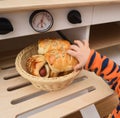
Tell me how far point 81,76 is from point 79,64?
0.13 m

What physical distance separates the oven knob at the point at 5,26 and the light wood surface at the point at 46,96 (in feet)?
0.60

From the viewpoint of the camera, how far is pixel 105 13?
0.62m

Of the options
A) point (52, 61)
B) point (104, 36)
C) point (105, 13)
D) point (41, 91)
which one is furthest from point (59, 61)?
point (104, 36)

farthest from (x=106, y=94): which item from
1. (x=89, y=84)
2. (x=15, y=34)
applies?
(x=15, y=34)

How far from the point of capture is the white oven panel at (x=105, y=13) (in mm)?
604

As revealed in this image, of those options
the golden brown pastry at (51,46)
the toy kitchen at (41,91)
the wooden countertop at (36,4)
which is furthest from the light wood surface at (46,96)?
the wooden countertop at (36,4)

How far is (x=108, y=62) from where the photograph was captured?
22.0 inches

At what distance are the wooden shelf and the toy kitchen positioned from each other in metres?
0.13

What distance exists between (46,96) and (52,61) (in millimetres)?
107

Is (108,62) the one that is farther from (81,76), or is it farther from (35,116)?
(35,116)

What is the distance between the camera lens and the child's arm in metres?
0.54

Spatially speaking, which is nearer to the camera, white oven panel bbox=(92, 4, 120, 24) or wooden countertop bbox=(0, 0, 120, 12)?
wooden countertop bbox=(0, 0, 120, 12)

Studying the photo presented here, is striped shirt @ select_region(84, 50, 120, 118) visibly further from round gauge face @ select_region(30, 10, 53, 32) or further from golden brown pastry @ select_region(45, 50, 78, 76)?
round gauge face @ select_region(30, 10, 53, 32)

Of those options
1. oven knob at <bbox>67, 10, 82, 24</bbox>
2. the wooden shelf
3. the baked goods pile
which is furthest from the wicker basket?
the wooden shelf
